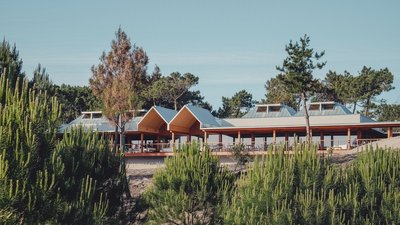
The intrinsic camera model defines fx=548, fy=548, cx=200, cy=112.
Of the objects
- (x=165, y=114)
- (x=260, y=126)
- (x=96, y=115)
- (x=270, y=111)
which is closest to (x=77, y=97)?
(x=96, y=115)

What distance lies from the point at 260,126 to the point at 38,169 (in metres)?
36.0

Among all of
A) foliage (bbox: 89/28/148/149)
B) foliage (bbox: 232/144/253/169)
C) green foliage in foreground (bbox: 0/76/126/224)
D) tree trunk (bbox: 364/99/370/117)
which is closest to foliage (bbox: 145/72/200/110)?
tree trunk (bbox: 364/99/370/117)

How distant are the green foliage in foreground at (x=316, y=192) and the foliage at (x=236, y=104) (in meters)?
64.6

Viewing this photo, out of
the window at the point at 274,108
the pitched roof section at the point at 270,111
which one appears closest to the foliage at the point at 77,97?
the pitched roof section at the point at 270,111

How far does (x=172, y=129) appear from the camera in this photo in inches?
2007

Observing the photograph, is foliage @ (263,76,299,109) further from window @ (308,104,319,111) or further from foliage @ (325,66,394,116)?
window @ (308,104,319,111)

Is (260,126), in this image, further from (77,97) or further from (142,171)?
(77,97)

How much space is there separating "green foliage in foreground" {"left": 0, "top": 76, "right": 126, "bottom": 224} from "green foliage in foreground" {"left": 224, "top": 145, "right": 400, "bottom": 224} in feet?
18.6

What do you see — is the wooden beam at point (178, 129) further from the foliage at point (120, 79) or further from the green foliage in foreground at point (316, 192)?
the green foliage in foreground at point (316, 192)

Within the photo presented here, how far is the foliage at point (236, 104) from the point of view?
3407 inches

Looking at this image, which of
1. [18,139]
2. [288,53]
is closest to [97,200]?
[18,139]

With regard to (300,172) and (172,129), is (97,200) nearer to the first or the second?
(300,172)

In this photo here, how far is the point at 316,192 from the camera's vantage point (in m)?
20.3

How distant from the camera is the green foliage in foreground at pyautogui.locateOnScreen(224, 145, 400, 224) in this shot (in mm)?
19156
